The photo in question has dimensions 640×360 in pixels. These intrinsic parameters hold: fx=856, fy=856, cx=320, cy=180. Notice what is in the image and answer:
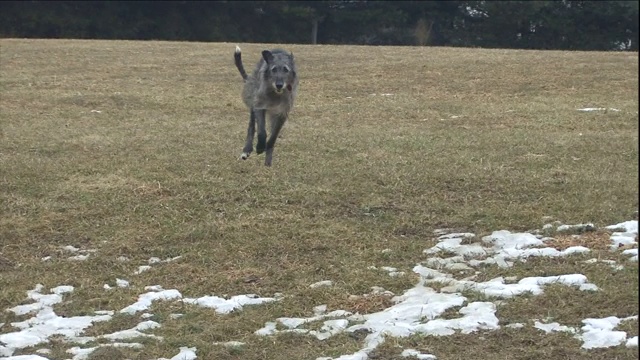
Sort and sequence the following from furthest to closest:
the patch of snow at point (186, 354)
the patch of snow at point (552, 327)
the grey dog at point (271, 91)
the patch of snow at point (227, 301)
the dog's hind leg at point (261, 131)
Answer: the dog's hind leg at point (261, 131) → the grey dog at point (271, 91) → the patch of snow at point (227, 301) → the patch of snow at point (552, 327) → the patch of snow at point (186, 354)

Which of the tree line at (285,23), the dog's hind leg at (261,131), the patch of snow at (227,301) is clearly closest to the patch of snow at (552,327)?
the patch of snow at (227,301)

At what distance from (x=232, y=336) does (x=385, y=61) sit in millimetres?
17193

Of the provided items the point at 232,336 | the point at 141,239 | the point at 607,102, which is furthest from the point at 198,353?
the point at 607,102

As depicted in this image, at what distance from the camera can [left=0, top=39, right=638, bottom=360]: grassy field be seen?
621 cm

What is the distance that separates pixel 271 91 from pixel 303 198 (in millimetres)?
1566

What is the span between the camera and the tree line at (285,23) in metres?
34.3

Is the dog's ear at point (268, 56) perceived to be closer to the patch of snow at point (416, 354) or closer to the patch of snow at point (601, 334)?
the patch of snow at point (416, 354)

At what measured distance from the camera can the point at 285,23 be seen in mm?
38219

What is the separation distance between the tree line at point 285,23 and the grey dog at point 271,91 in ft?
80.5

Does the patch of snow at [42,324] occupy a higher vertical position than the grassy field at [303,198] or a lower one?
lower

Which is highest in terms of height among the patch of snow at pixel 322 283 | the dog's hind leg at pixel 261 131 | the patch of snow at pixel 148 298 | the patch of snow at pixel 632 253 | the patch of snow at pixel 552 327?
the dog's hind leg at pixel 261 131

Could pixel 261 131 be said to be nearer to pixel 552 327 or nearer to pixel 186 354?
pixel 186 354

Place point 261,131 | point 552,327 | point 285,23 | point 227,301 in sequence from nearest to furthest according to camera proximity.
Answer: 1. point 552,327
2. point 227,301
3. point 261,131
4. point 285,23

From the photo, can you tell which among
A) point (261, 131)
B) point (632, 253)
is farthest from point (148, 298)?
point (632, 253)
